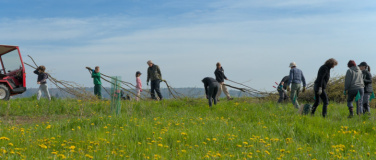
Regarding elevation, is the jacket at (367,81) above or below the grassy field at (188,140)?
above

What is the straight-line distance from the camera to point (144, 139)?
22.2 feet

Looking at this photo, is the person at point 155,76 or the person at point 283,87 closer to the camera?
the person at point 283,87

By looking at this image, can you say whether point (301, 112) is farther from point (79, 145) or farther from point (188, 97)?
point (79, 145)

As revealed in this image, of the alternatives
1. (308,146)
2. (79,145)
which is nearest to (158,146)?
(79,145)

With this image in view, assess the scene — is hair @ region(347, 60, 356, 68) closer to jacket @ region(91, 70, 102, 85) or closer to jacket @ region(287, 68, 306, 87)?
jacket @ region(287, 68, 306, 87)

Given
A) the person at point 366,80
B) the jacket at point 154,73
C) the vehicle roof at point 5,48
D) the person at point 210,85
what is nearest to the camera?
the person at point 366,80

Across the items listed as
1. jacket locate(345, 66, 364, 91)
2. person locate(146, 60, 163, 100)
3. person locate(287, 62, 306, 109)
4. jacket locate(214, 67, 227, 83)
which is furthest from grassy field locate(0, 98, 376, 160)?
person locate(146, 60, 163, 100)

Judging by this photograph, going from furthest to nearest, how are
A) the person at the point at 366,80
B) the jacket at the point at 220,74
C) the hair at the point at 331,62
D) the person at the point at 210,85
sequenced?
the jacket at the point at 220,74 < the person at the point at 210,85 < the person at the point at 366,80 < the hair at the point at 331,62

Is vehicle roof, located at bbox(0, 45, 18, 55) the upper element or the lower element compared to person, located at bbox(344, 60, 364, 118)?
upper

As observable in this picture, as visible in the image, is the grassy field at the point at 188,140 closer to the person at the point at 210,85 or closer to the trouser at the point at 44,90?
the person at the point at 210,85

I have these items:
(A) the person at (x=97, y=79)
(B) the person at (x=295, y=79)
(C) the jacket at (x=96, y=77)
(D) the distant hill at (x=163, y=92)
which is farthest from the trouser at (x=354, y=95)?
(C) the jacket at (x=96, y=77)

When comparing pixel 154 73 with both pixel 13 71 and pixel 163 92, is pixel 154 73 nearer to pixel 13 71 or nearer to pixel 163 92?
pixel 163 92

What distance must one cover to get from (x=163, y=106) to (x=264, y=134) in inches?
224

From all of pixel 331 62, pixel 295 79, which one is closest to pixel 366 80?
pixel 331 62
